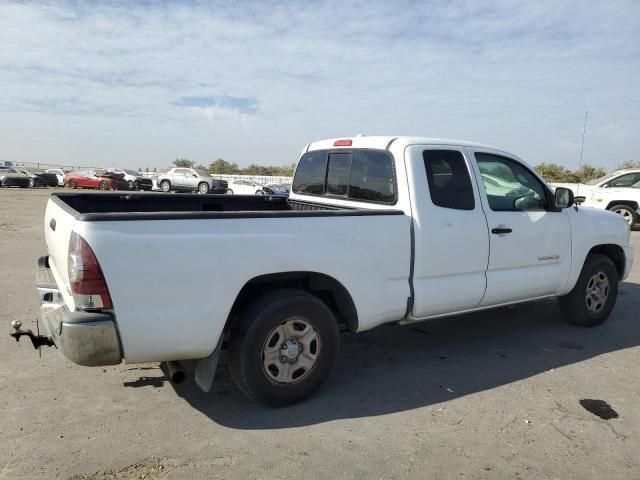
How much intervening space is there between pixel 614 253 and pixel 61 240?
5635mm

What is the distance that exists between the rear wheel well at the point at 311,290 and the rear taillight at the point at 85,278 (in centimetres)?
84

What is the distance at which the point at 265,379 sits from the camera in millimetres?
3469

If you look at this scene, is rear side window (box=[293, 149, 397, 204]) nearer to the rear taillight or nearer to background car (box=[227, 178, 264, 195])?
the rear taillight

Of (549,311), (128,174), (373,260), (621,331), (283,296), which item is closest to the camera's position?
(283,296)

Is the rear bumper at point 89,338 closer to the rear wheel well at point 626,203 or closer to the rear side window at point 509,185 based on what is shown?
the rear side window at point 509,185

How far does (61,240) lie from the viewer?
3223 mm

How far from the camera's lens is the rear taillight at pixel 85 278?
2.82 metres

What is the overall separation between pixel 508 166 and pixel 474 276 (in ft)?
4.05

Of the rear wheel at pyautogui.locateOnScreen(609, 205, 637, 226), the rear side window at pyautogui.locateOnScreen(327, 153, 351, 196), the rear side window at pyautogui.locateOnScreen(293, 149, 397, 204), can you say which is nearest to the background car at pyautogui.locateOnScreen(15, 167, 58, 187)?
the rear wheel at pyautogui.locateOnScreen(609, 205, 637, 226)

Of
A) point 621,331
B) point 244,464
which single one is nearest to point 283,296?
point 244,464

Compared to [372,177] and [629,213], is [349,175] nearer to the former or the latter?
[372,177]

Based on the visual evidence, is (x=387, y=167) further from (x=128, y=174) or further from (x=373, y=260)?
(x=128, y=174)

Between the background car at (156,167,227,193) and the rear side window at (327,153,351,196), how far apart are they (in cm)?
2794

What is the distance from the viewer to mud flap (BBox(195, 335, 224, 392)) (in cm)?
332
